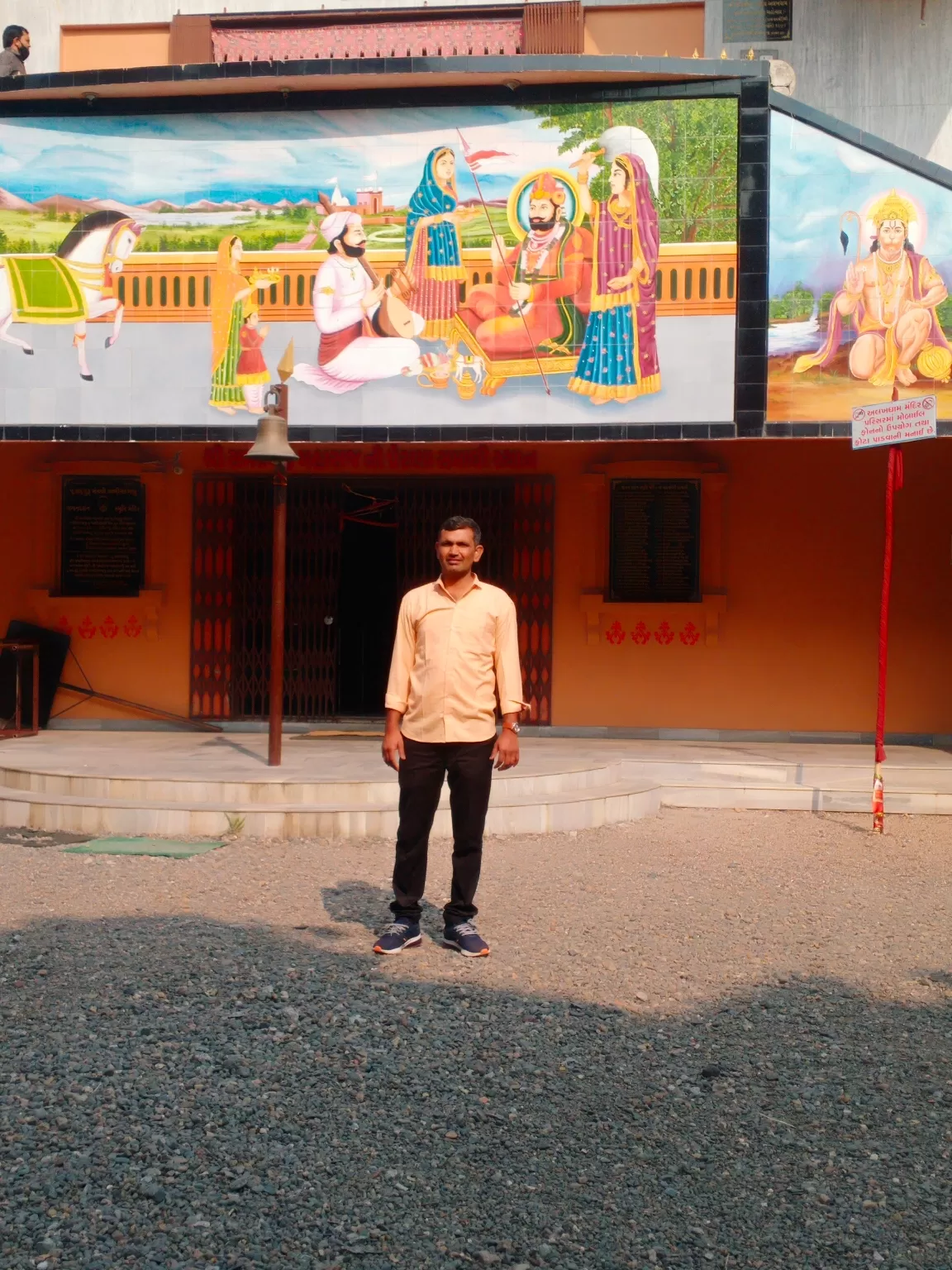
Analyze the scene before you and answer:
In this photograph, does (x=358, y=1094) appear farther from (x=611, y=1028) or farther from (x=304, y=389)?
(x=304, y=389)

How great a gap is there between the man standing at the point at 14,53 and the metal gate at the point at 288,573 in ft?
13.1

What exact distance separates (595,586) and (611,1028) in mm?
7939

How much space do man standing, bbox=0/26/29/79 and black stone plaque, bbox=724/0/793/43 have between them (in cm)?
686

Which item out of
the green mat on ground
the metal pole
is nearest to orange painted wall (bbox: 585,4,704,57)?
the metal pole

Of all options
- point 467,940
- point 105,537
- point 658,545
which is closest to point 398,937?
point 467,940

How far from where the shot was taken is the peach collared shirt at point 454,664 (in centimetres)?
558

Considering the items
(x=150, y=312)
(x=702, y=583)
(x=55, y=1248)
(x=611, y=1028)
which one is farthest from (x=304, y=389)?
(x=55, y=1248)

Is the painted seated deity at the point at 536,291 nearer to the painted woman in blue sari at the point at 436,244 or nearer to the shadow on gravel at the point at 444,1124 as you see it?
the painted woman in blue sari at the point at 436,244

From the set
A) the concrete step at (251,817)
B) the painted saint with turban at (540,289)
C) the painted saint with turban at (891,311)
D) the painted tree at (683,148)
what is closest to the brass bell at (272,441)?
the painted saint with turban at (540,289)

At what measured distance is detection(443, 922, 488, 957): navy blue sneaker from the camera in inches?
227

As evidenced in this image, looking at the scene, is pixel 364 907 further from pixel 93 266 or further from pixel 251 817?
pixel 93 266

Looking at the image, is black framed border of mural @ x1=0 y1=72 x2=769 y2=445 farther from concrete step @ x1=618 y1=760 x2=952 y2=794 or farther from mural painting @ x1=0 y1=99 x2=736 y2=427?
concrete step @ x1=618 y1=760 x2=952 y2=794

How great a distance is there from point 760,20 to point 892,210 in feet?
14.4

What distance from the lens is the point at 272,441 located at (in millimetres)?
9328
